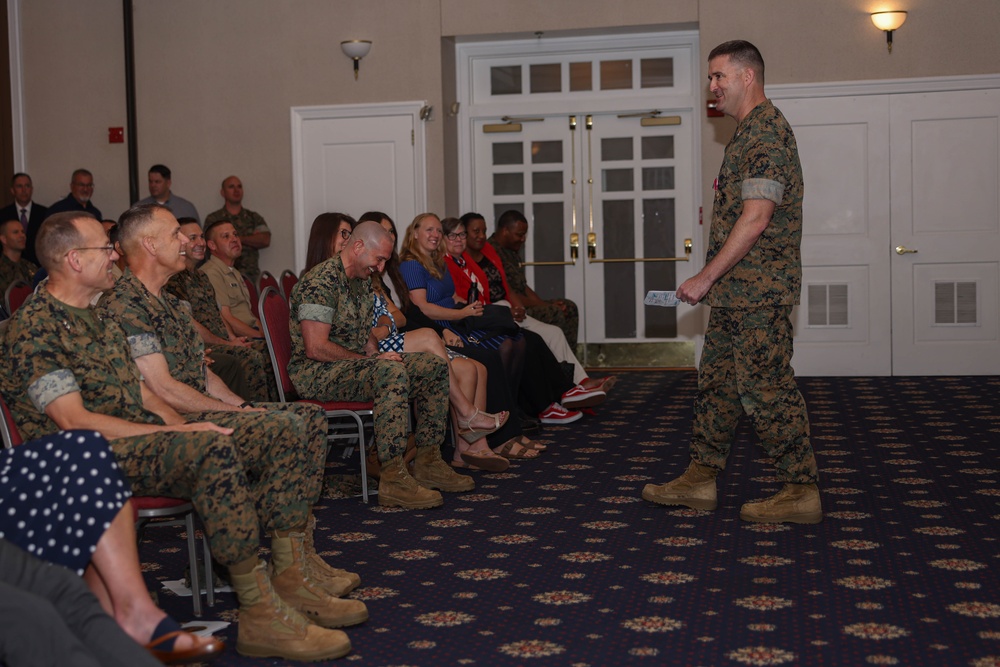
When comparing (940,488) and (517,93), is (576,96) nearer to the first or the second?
(517,93)

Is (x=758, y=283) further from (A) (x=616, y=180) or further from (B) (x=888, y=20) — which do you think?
(A) (x=616, y=180)

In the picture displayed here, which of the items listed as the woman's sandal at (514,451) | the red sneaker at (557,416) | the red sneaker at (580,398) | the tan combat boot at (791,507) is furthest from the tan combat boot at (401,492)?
the red sneaker at (580,398)

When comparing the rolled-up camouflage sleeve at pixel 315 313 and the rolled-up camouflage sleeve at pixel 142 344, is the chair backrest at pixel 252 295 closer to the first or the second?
the rolled-up camouflage sleeve at pixel 315 313

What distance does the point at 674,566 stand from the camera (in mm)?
3531

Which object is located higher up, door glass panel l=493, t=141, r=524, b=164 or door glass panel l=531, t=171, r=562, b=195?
door glass panel l=493, t=141, r=524, b=164

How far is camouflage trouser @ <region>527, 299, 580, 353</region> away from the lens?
830 centimetres

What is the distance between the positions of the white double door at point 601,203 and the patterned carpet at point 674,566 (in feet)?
13.0

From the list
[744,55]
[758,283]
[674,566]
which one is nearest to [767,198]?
[758,283]

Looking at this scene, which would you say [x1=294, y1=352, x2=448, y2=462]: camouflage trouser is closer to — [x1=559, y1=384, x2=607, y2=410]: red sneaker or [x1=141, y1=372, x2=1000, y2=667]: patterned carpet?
[x1=141, y1=372, x2=1000, y2=667]: patterned carpet

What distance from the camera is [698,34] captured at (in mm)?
9094

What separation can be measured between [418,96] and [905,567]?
6.62 metres

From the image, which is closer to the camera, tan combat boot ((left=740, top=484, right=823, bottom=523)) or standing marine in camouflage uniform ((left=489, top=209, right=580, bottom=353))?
tan combat boot ((left=740, top=484, right=823, bottom=523))

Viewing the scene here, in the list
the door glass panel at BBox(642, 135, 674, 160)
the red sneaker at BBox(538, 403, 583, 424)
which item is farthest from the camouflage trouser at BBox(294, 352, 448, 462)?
the door glass panel at BBox(642, 135, 674, 160)

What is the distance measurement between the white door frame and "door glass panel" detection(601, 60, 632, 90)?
1588mm
